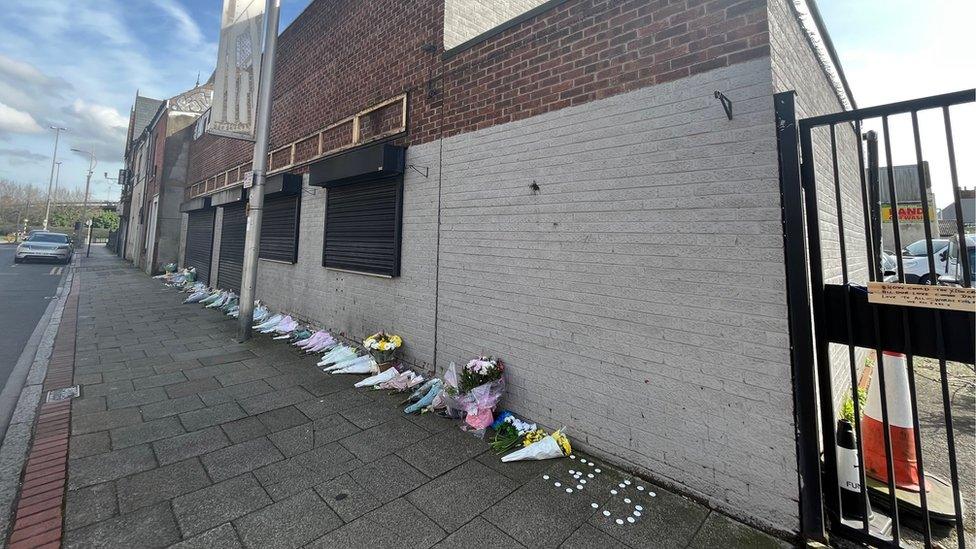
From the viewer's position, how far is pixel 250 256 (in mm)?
7121

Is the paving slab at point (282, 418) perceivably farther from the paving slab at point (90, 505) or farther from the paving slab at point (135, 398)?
the paving slab at point (135, 398)

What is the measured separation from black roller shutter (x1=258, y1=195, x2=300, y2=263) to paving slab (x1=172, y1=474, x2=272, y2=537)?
581 centimetres

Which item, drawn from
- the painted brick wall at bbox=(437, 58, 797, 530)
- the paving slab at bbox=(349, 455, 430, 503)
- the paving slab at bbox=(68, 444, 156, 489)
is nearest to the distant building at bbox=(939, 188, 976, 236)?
the painted brick wall at bbox=(437, 58, 797, 530)

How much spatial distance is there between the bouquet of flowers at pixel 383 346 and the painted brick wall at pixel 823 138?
4.30m

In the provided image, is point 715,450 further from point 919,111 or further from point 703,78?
point 703,78

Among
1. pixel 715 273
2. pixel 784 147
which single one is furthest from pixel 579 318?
pixel 784 147

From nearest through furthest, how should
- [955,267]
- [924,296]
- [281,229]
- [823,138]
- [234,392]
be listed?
[924,296]
[823,138]
[234,392]
[281,229]
[955,267]

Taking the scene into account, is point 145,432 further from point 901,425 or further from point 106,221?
point 106,221

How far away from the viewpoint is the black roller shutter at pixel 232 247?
423 inches

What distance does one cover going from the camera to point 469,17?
5574 mm

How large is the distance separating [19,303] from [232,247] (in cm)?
463

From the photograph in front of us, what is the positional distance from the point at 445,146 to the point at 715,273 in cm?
331

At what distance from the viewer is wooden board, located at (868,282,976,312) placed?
2090 mm

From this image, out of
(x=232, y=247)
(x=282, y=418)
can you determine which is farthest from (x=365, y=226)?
(x=232, y=247)
